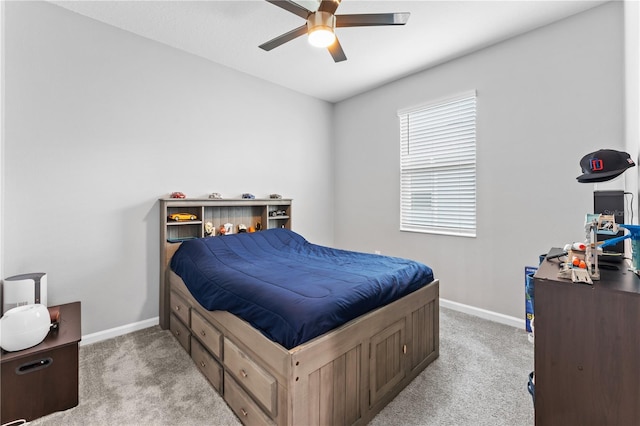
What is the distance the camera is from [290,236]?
11.0 feet

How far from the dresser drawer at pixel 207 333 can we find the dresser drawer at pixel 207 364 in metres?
0.05

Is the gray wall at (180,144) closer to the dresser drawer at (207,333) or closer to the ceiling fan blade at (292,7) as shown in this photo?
the dresser drawer at (207,333)

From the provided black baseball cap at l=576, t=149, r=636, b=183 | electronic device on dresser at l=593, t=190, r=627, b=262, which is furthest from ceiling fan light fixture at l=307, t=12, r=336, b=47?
electronic device on dresser at l=593, t=190, r=627, b=262

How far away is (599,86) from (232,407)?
144 inches

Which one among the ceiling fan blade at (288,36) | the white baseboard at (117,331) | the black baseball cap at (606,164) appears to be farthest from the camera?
the white baseboard at (117,331)

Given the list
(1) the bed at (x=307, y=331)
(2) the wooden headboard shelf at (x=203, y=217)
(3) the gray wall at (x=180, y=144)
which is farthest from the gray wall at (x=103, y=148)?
(1) the bed at (x=307, y=331)

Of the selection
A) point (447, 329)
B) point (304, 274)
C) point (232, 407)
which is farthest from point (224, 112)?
point (447, 329)

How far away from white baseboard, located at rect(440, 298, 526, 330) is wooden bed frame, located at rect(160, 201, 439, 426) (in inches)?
44.6

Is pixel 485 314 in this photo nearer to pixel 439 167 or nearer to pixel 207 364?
pixel 439 167

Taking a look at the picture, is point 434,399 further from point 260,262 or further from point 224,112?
point 224,112

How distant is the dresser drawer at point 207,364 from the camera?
1.83 meters

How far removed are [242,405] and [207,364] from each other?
20.6 inches

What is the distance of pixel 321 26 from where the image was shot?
6.12 ft

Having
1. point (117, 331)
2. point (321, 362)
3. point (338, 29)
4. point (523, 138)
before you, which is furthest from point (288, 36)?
point (117, 331)
